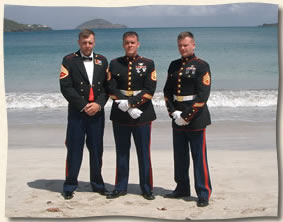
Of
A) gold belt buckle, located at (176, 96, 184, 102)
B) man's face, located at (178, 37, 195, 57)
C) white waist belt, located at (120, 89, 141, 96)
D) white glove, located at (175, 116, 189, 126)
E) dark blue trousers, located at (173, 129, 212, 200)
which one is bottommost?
dark blue trousers, located at (173, 129, 212, 200)

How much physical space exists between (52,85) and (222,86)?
2952 millimetres

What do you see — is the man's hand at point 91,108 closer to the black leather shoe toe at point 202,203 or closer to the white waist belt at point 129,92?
the white waist belt at point 129,92

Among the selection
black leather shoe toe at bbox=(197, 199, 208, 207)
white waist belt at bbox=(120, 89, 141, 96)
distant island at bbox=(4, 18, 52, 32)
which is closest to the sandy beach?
black leather shoe toe at bbox=(197, 199, 208, 207)

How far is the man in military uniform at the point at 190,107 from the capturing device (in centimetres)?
423

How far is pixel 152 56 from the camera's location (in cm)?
907

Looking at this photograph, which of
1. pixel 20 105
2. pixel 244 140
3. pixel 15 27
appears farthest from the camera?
pixel 20 105

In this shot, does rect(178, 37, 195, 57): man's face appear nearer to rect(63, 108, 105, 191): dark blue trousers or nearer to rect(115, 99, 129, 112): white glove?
rect(115, 99, 129, 112): white glove

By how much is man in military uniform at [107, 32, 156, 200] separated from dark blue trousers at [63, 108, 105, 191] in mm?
169

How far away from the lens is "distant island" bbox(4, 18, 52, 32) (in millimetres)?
4709

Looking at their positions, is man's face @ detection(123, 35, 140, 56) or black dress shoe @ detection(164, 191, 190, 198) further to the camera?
black dress shoe @ detection(164, 191, 190, 198)

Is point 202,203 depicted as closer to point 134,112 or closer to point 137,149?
point 137,149

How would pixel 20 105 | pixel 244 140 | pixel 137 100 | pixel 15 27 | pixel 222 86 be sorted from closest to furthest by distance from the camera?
pixel 137 100
pixel 15 27
pixel 244 140
pixel 20 105
pixel 222 86

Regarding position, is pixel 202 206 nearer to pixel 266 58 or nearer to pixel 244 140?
pixel 244 140

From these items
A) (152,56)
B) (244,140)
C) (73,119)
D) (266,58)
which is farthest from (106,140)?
(266,58)
